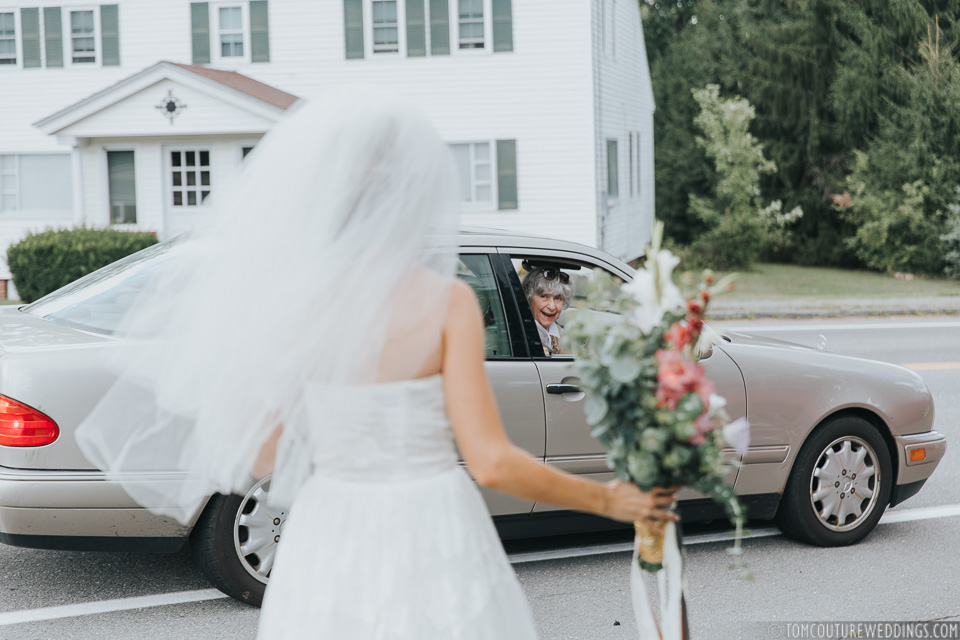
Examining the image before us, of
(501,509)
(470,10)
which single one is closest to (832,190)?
(470,10)

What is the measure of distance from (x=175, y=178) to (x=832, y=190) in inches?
694

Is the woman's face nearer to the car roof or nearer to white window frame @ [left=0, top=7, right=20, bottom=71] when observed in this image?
the car roof

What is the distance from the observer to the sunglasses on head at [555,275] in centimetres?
562

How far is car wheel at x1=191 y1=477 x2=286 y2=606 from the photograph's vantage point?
4625mm

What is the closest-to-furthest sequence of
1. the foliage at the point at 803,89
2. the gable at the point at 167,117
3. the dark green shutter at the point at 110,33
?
1. the gable at the point at 167,117
2. the dark green shutter at the point at 110,33
3. the foliage at the point at 803,89

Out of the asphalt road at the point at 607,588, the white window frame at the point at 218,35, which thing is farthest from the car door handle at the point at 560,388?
the white window frame at the point at 218,35

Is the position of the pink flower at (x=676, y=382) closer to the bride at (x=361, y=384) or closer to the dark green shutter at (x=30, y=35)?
the bride at (x=361, y=384)

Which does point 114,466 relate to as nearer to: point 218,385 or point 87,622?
point 218,385

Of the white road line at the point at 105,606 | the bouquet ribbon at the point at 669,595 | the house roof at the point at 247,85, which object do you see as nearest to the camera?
the bouquet ribbon at the point at 669,595

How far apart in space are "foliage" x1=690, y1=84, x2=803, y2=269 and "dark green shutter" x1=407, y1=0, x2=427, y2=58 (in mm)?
9224

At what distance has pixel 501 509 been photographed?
16.4 ft

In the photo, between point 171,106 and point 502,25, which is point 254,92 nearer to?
point 171,106

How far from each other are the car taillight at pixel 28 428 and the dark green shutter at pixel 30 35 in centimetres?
2119

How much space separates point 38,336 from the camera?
474 cm
